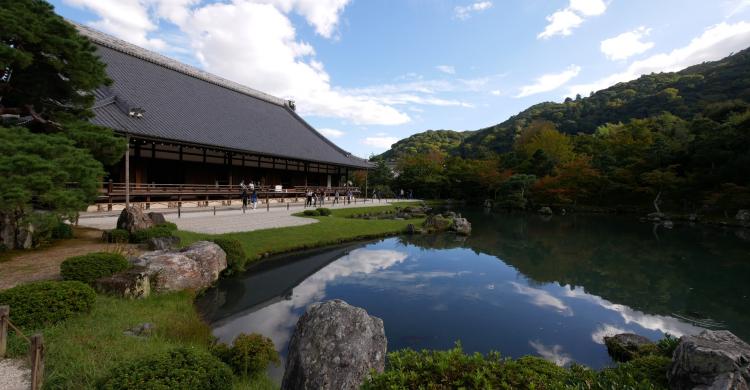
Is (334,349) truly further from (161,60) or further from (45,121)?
(161,60)

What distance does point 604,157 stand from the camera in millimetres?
41531

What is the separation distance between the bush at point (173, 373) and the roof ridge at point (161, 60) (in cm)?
2174

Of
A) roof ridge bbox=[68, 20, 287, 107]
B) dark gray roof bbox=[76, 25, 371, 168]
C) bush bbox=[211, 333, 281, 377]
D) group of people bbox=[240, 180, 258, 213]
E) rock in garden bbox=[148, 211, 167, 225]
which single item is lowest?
bush bbox=[211, 333, 281, 377]

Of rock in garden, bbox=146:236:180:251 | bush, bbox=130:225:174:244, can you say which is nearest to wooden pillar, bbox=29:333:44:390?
rock in garden, bbox=146:236:180:251

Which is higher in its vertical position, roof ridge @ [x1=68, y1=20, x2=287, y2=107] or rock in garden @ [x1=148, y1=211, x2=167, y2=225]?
roof ridge @ [x1=68, y1=20, x2=287, y2=107]

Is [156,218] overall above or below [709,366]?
above

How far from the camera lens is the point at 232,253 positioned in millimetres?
11180

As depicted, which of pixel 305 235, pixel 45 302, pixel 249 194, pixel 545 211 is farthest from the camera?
pixel 545 211

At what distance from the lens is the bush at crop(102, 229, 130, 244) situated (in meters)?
11.1

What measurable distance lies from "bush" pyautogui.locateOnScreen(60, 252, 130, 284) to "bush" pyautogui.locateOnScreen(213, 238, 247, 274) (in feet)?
10.6

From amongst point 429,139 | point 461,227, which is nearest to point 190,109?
point 461,227

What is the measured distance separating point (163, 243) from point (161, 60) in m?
23.2

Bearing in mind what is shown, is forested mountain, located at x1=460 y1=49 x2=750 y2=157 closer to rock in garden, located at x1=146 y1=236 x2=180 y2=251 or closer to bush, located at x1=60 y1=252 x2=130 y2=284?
rock in garden, located at x1=146 y1=236 x2=180 y2=251

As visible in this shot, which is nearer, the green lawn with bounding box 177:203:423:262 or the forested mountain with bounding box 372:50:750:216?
the green lawn with bounding box 177:203:423:262
